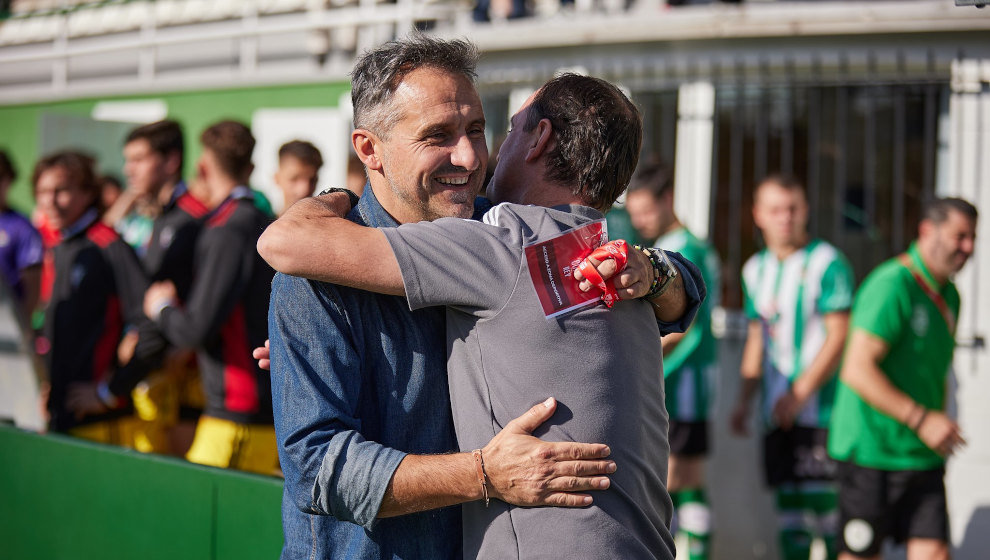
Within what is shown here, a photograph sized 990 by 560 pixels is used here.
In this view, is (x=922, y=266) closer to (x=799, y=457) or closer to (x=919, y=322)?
Result: (x=919, y=322)

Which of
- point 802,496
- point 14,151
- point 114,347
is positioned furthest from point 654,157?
point 14,151

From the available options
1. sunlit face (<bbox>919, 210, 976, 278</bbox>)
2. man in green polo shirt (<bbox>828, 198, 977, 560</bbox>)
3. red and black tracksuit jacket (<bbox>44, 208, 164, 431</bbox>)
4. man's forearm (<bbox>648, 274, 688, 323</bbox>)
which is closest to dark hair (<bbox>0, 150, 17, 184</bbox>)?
red and black tracksuit jacket (<bbox>44, 208, 164, 431</bbox>)

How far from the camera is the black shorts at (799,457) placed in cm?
533

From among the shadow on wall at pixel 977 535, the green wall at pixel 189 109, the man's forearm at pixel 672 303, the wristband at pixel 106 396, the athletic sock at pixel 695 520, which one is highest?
the green wall at pixel 189 109

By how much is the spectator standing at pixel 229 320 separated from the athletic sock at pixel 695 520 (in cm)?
224

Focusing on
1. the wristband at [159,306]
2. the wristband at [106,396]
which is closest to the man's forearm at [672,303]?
the wristband at [159,306]

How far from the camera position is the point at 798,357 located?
541cm

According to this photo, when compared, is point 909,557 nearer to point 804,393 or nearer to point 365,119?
point 804,393

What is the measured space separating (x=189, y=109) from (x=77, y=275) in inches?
263

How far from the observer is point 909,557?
15.4 ft

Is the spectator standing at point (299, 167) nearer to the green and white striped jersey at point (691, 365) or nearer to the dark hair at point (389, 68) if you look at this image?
the green and white striped jersey at point (691, 365)

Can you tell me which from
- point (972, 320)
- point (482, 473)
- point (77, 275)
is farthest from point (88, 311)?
point (972, 320)

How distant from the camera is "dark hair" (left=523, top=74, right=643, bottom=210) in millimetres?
2039

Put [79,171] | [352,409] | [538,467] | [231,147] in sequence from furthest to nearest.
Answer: [79,171]
[231,147]
[352,409]
[538,467]
